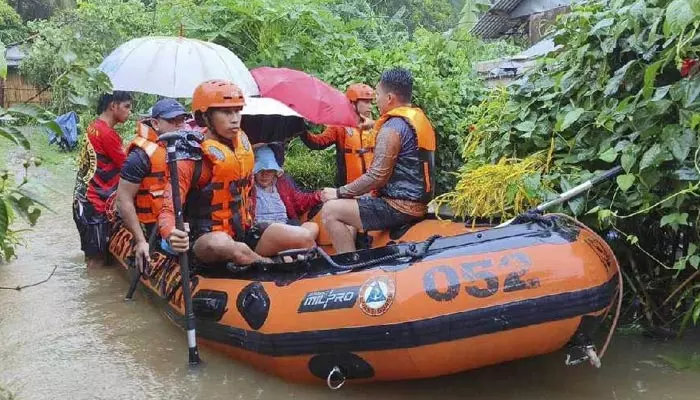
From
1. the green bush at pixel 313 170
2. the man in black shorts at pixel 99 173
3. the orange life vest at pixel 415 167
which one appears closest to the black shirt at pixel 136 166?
the man in black shorts at pixel 99 173

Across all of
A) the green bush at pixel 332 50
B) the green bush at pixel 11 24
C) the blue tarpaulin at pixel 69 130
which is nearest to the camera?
the green bush at pixel 332 50

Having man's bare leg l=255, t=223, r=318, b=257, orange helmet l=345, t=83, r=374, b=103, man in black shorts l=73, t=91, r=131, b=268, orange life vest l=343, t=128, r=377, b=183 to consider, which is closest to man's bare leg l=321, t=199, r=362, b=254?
man's bare leg l=255, t=223, r=318, b=257

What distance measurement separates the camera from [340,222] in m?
4.78

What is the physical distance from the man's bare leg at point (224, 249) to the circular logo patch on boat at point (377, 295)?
0.91m

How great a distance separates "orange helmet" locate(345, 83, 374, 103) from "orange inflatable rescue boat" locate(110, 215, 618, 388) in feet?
8.37

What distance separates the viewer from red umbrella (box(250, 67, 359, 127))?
222 inches

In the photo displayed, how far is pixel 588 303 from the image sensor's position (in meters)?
3.26

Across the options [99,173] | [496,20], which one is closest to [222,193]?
[99,173]

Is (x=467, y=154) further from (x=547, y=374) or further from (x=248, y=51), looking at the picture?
(x=248, y=51)

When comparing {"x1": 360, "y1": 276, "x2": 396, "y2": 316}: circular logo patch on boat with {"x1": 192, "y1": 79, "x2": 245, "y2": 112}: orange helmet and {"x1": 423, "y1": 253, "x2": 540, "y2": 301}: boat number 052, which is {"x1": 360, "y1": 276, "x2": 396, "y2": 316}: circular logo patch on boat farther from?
{"x1": 192, "y1": 79, "x2": 245, "y2": 112}: orange helmet

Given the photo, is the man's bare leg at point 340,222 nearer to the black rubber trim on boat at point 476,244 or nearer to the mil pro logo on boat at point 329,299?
the black rubber trim on boat at point 476,244

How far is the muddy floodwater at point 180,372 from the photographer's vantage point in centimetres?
369

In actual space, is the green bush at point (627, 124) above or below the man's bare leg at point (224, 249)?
above

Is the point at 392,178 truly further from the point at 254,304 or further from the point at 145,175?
the point at 145,175
